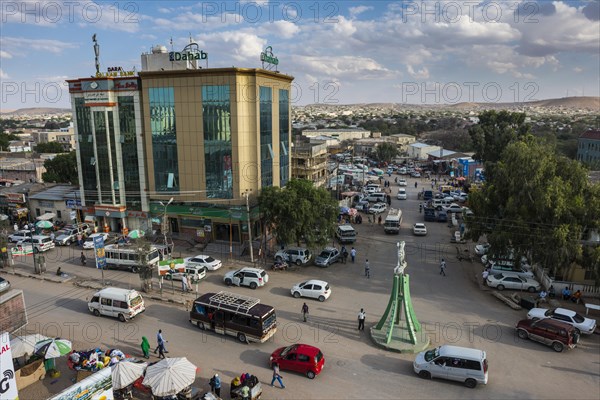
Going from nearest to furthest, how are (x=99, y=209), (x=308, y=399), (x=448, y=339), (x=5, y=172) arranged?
(x=308, y=399) → (x=448, y=339) → (x=99, y=209) → (x=5, y=172)

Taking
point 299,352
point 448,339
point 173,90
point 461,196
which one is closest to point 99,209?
point 173,90

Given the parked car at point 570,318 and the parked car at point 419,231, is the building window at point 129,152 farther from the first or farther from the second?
the parked car at point 570,318

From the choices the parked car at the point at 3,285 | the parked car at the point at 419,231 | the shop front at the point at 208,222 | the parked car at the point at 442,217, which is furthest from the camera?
the parked car at the point at 442,217

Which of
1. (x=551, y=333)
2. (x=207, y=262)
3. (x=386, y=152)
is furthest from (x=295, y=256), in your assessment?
(x=386, y=152)

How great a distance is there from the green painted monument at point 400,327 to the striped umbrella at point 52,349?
1386 cm

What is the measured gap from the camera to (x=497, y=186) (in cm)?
2777

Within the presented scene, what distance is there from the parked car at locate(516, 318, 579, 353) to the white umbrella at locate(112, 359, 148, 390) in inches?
689

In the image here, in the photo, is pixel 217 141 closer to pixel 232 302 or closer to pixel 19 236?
pixel 232 302

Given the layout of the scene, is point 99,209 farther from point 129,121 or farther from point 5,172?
point 5,172

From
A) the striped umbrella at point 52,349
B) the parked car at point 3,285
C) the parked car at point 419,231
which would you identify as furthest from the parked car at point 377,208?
the striped umbrella at point 52,349

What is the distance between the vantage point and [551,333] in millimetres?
19031

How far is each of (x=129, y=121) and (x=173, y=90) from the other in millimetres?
5386

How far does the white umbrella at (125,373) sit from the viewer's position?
1548 cm

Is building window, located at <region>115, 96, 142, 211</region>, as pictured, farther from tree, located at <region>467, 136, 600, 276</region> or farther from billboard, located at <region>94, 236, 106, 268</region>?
tree, located at <region>467, 136, 600, 276</region>
